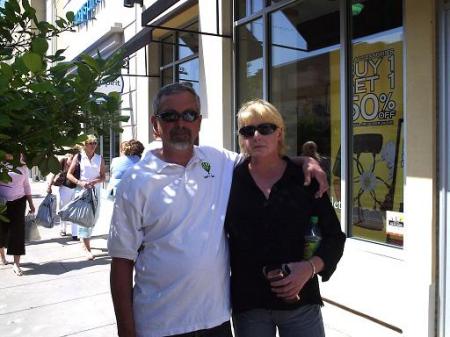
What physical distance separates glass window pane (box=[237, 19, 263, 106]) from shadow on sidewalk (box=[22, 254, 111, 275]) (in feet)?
9.96

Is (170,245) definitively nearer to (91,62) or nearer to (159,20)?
(91,62)

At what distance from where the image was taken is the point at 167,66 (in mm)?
9609

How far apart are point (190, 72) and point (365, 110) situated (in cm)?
456

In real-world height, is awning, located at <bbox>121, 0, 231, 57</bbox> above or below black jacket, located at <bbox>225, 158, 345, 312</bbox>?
above

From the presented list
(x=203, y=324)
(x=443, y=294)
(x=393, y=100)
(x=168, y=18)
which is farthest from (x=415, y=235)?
(x=168, y=18)

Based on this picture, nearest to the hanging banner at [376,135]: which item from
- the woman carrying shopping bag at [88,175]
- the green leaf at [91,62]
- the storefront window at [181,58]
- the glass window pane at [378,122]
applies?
the glass window pane at [378,122]

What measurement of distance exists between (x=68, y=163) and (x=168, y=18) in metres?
3.08

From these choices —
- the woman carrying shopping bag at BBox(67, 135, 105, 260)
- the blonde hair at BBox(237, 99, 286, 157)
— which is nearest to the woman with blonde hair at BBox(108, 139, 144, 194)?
the woman carrying shopping bag at BBox(67, 135, 105, 260)

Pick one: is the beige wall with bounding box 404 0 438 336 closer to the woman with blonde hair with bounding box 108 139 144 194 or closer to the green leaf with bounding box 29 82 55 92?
the green leaf with bounding box 29 82 55 92

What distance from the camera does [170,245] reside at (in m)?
1.96

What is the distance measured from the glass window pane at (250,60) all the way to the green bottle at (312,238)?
4.53 meters

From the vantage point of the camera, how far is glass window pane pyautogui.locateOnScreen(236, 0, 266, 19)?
6.36 meters

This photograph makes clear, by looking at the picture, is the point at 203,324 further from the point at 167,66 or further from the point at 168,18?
the point at 167,66

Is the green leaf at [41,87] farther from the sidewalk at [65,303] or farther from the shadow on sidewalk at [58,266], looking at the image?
the shadow on sidewalk at [58,266]
